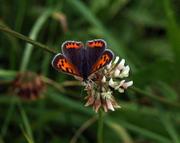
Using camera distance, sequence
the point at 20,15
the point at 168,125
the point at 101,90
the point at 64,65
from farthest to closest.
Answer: the point at 20,15
the point at 168,125
the point at 101,90
the point at 64,65

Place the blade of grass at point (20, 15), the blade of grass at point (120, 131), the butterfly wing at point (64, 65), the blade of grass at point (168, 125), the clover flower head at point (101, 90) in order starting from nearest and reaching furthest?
the butterfly wing at point (64, 65), the clover flower head at point (101, 90), the blade of grass at point (168, 125), the blade of grass at point (120, 131), the blade of grass at point (20, 15)

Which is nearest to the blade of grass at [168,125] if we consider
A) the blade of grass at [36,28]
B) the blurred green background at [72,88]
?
the blurred green background at [72,88]

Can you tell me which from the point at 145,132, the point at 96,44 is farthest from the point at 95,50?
the point at 145,132

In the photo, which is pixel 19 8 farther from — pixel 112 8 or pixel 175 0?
pixel 175 0

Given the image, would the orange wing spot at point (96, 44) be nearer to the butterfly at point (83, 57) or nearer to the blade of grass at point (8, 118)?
the butterfly at point (83, 57)

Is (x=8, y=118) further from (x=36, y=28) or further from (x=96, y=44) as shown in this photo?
(x=96, y=44)

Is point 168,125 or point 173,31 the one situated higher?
point 173,31

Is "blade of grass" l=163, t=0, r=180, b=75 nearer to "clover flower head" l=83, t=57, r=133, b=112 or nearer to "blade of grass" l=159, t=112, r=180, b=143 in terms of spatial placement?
"blade of grass" l=159, t=112, r=180, b=143
